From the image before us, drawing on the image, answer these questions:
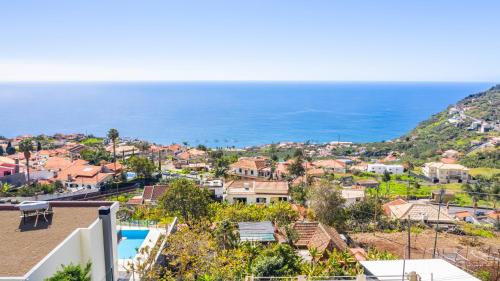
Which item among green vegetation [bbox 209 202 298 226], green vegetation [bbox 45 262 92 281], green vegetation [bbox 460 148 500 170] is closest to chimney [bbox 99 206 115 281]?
green vegetation [bbox 45 262 92 281]

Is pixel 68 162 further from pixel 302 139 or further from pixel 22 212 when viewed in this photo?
pixel 302 139

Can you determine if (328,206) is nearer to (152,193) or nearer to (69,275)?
(152,193)

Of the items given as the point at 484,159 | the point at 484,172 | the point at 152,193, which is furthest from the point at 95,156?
the point at 484,159

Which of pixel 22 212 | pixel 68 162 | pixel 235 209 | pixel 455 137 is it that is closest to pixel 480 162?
pixel 455 137

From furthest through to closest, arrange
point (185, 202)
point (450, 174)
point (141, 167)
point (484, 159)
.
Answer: point (484, 159), point (450, 174), point (141, 167), point (185, 202)

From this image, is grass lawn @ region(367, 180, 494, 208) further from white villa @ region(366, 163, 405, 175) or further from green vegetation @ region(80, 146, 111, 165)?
green vegetation @ region(80, 146, 111, 165)
